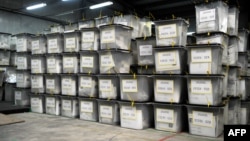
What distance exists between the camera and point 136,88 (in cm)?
390

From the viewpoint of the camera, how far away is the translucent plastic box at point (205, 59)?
11.3 feet

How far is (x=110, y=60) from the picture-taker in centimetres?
429

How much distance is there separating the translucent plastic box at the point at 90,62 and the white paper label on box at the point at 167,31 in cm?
130

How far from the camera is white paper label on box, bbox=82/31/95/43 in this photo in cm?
463

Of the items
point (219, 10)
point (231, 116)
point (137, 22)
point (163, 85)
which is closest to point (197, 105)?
point (163, 85)

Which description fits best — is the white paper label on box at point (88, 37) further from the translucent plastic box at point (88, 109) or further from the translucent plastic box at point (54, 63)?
the translucent plastic box at point (88, 109)

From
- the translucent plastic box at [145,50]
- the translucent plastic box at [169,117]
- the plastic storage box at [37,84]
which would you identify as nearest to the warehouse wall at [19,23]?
the plastic storage box at [37,84]

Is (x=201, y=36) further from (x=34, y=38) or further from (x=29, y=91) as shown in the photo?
(x=29, y=91)

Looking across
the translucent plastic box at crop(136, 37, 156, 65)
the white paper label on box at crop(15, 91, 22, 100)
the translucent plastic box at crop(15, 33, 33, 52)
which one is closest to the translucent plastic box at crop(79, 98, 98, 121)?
the translucent plastic box at crop(136, 37, 156, 65)

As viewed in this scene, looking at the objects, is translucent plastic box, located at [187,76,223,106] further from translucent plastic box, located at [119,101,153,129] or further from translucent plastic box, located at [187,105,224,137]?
translucent plastic box, located at [119,101,153,129]

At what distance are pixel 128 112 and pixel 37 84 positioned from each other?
2498 millimetres

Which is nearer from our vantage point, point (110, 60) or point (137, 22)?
point (110, 60)

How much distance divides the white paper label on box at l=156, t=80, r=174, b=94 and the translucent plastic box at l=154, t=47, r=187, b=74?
0.49ft

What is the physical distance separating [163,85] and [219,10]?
1335 millimetres
